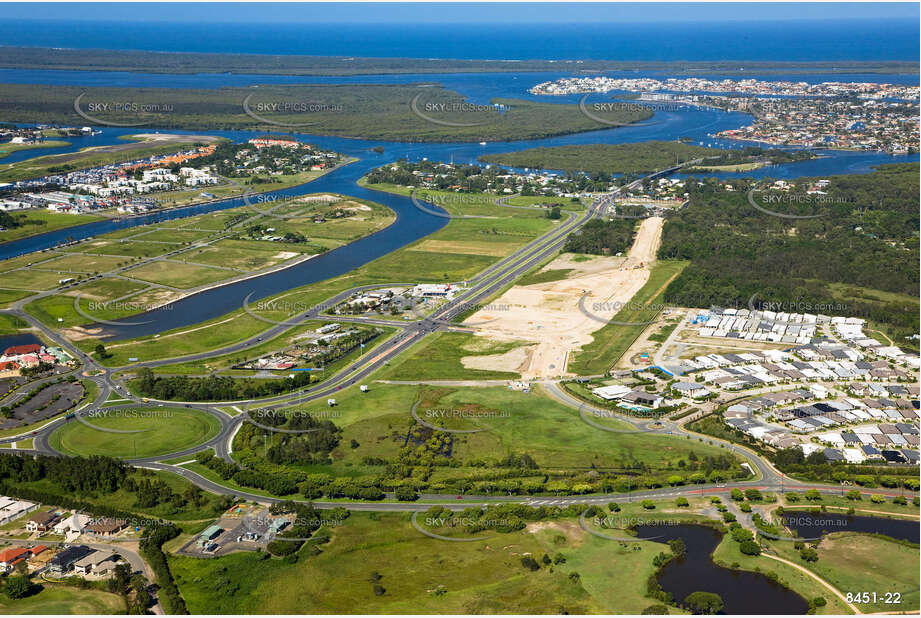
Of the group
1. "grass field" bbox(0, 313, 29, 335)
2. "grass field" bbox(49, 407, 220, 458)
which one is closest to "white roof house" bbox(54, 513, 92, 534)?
"grass field" bbox(49, 407, 220, 458)

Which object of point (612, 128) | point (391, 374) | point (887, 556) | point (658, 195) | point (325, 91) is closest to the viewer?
point (887, 556)

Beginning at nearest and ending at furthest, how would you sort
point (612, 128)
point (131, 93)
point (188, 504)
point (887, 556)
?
1. point (887, 556)
2. point (188, 504)
3. point (612, 128)
4. point (131, 93)

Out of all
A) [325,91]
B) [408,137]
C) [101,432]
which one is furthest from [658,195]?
[325,91]

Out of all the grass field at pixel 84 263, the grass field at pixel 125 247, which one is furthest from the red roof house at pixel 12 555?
the grass field at pixel 125 247

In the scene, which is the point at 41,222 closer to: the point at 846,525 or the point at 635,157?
the point at 635,157

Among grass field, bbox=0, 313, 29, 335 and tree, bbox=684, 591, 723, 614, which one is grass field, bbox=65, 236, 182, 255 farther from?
tree, bbox=684, 591, 723, 614

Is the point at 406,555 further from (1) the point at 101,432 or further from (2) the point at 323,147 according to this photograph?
(2) the point at 323,147

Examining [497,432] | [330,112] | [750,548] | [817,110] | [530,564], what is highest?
[817,110]

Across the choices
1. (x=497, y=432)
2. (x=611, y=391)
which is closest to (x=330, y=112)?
(x=611, y=391)
